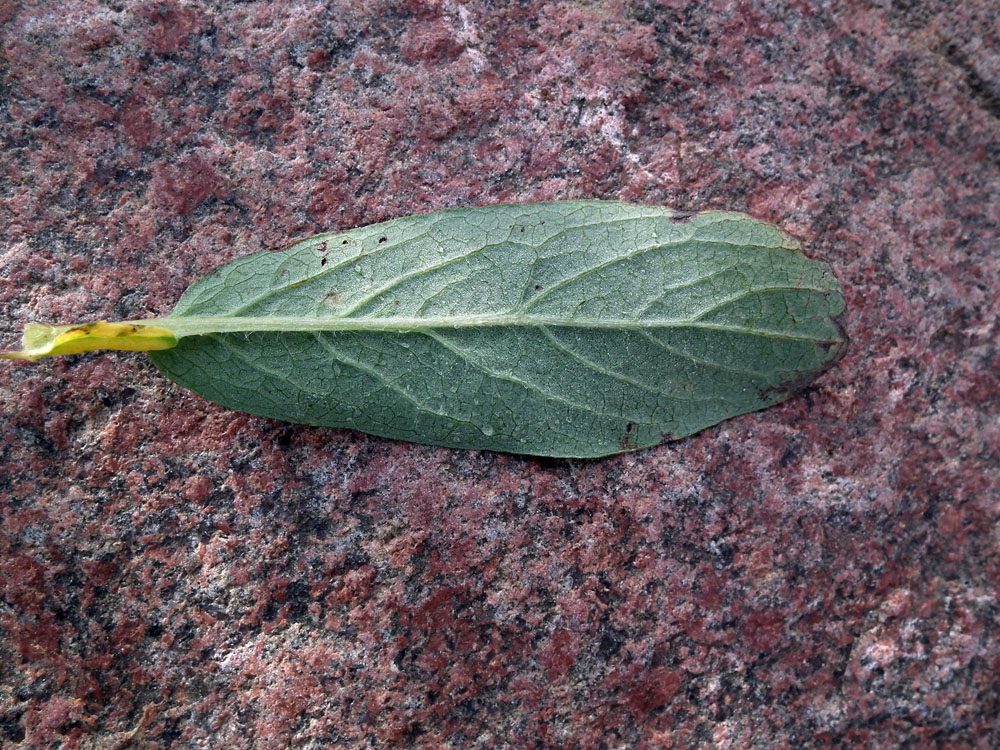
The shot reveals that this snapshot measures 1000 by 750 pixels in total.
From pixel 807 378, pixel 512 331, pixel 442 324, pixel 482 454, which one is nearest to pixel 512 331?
pixel 512 331

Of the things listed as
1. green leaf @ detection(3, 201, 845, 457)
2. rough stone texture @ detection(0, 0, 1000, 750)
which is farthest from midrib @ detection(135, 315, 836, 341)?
rough stone texture @ detection(0, 0, 1000, 750)

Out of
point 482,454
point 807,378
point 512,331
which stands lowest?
point 482,454

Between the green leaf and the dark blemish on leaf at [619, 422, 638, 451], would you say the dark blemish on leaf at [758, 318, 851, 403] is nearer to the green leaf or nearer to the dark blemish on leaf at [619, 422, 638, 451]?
the green leaf

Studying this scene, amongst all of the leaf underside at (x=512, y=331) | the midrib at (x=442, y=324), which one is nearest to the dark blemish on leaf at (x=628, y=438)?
the leaf underside at (x=512, y=331)

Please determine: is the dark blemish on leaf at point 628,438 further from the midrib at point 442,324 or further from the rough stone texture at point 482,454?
the midrib at point 442,324

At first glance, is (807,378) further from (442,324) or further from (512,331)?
(442,324)

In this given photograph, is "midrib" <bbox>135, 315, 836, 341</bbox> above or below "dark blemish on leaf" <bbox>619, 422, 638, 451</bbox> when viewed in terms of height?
above
